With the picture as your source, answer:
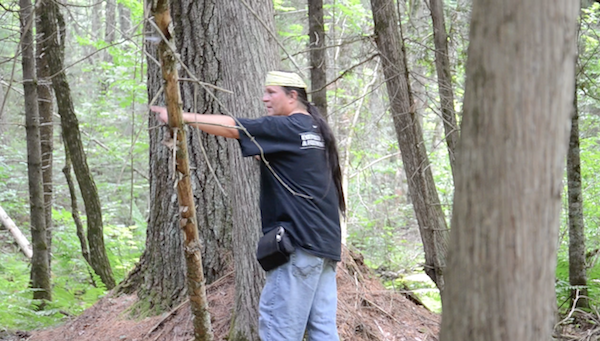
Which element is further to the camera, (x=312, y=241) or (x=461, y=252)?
(x=312, y=241)

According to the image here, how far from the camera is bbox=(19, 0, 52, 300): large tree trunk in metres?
6.93

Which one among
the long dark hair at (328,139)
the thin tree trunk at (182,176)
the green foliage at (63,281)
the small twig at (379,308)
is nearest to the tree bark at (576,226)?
Answer: the small twig at (379,308)

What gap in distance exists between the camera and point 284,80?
11.6ft

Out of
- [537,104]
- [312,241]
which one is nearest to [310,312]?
[312,241]

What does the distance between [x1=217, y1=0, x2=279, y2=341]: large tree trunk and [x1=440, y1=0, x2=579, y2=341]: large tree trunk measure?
2.24m

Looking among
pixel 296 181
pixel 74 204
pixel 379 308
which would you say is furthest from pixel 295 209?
pixel 74 204

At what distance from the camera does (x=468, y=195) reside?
1970mm

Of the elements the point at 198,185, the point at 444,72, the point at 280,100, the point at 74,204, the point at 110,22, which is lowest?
the point at 74,204

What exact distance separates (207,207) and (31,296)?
377 centimetres

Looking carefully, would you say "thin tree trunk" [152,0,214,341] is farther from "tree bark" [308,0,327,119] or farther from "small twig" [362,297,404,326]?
"tree bark" [308,0,327,119]

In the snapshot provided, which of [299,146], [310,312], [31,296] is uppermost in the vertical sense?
[299,146]

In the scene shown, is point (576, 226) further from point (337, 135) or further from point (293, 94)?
point (337, 135)

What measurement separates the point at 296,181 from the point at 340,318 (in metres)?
1.78

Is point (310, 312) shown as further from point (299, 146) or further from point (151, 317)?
point (151, 317)
